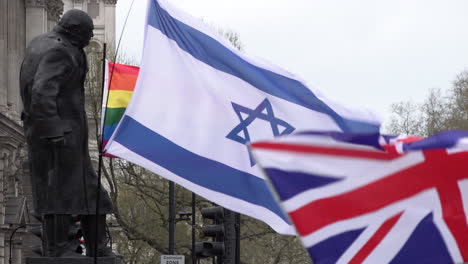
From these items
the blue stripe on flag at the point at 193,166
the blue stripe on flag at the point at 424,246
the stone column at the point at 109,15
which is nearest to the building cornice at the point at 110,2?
the stone column at the point at 109,15

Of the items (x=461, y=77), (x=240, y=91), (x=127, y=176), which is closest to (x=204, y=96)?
(x=240, y=91)

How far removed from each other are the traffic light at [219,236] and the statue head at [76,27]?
226 inches

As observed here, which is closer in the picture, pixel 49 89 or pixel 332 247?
pixel 332 247

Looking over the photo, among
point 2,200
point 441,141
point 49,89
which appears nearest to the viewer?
point 441,141

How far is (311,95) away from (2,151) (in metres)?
41.5

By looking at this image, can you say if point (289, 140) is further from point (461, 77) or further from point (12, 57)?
point (461, 77)

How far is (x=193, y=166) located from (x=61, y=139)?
1396 millimetres

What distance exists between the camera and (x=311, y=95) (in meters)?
14.8

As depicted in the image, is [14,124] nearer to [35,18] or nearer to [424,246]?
[35,18]

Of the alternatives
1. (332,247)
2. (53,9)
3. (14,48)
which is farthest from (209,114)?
(53,9)

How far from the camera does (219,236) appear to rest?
66.0 feet

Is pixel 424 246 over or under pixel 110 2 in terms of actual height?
under

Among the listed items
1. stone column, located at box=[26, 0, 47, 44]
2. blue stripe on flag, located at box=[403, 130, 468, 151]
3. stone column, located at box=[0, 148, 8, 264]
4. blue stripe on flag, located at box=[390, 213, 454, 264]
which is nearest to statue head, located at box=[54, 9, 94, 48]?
blue stripe on flag, located at box=[390, 213, 454, 264]

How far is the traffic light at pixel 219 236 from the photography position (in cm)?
1972
